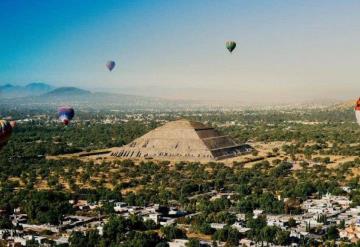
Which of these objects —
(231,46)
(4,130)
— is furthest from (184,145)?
(4,130)

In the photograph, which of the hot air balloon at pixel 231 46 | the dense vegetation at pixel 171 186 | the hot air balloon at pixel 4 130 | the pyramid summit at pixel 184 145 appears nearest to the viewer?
the dense vegetation at pixel 171 186

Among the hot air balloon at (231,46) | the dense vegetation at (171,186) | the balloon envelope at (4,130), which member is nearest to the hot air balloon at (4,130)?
the balloon envelope at (4,130)

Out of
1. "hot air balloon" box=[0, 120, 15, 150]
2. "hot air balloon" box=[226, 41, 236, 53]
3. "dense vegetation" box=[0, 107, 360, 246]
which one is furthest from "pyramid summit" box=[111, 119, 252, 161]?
"hot air balloon" box=[0, 120, 15, 150]

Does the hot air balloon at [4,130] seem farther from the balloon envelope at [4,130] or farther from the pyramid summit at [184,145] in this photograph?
the pyramid summit at [184,145]

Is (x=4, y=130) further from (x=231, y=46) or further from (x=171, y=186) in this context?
(x=231, y=46)

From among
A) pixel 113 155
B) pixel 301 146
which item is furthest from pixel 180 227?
pixel 301 146

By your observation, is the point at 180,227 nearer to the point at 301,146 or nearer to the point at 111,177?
the point at 111,177

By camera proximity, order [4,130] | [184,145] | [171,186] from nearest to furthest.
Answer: [4,130] < [171,186] < [184,145]

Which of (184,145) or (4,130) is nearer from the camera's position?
(4,130)
